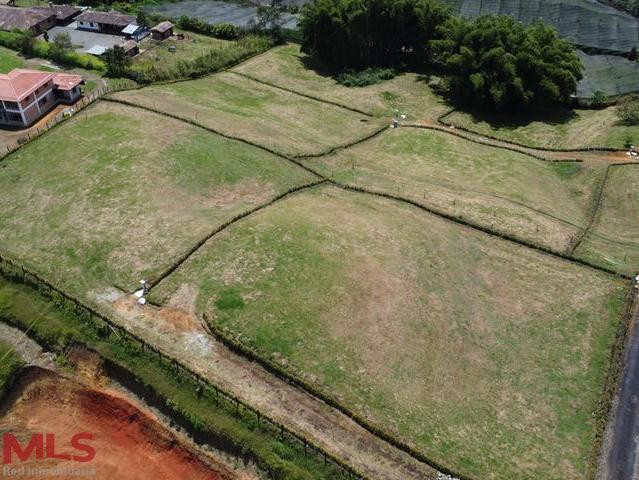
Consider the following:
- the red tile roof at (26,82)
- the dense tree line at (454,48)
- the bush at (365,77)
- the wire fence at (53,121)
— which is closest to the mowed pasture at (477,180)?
the dense tree line at (454,48)

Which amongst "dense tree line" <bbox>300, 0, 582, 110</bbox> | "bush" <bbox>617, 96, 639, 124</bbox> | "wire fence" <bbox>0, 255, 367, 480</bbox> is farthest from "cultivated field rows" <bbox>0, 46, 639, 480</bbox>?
"dense tree line" <bbox>300, 0, 582, 110</bbox>

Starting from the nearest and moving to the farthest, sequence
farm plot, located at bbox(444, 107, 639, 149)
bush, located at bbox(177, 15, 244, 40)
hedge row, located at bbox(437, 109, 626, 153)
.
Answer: hedge row, located at bbox(437, 109, 626, 153) → farm plot, located at bbox(444, 107, 639, 149) → bush, located at bbox(177, 15, 244, 40)

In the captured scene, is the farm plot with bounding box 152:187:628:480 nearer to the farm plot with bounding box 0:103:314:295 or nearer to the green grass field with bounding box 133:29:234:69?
the farm plot with bounding box 0:103:314:295

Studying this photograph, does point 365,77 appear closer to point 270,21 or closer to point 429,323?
point 270,21

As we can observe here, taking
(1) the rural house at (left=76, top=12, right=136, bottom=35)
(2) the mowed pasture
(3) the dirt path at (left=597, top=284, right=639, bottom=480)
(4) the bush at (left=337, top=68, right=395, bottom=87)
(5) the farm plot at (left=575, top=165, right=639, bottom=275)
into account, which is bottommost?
(3) the dirt path at (left=597, top=284, right=639, bottom=480)

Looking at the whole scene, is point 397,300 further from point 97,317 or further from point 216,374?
point 97,317

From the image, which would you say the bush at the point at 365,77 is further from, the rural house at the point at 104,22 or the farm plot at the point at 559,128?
the rural house at the point at 104,22

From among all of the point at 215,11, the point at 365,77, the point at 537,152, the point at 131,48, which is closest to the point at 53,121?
the point at 131,48

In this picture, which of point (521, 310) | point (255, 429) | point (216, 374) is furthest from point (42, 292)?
point (521, 310)
